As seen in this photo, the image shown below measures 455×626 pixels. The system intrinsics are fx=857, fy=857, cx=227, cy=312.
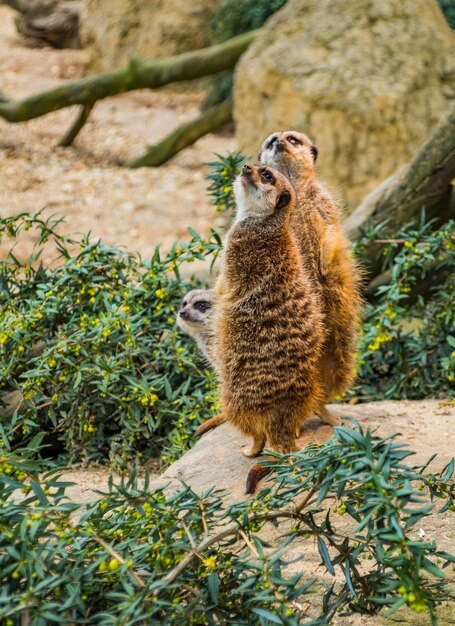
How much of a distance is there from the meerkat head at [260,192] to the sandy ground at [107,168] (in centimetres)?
337

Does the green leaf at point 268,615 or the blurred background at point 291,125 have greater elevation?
the green leaf at point 268,615

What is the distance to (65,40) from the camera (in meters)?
10.6

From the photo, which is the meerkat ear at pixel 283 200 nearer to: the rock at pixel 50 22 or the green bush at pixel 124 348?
the green bush at pixel 124 348

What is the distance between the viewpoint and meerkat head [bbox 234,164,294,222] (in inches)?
97.2

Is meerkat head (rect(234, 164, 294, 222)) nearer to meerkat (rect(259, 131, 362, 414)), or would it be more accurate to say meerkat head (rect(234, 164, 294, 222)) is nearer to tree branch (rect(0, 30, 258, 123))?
meerkat (rect(259, 131, 362, 414))

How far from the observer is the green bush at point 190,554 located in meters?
1.60

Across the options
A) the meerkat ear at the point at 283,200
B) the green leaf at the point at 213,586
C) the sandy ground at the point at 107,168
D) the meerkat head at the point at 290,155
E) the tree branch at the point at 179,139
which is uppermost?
the meerkat ear at the point at 283,200

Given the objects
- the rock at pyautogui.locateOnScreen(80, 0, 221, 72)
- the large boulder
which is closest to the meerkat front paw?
the large boulder

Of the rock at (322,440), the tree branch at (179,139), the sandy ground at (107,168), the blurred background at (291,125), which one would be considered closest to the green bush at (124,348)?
the rock at (322,440)

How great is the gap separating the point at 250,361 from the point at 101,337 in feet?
2.75

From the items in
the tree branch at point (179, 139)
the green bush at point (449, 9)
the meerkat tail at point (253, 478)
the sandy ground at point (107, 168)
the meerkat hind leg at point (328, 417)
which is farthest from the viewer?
the green bush at point (449, 9)

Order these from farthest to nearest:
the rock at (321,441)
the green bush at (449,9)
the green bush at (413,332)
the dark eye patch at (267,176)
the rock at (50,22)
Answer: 1. the rock at (50,22)
2. the green bush at (449,9)
3. the green bush at (413,332)
4. the dark eye patch at (267,176)
5. the rock at (321,441)

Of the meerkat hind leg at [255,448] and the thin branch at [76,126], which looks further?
the thin branch at [76,126]

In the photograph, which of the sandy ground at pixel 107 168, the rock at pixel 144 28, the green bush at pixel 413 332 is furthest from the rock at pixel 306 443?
the rock at pixel 144 28
